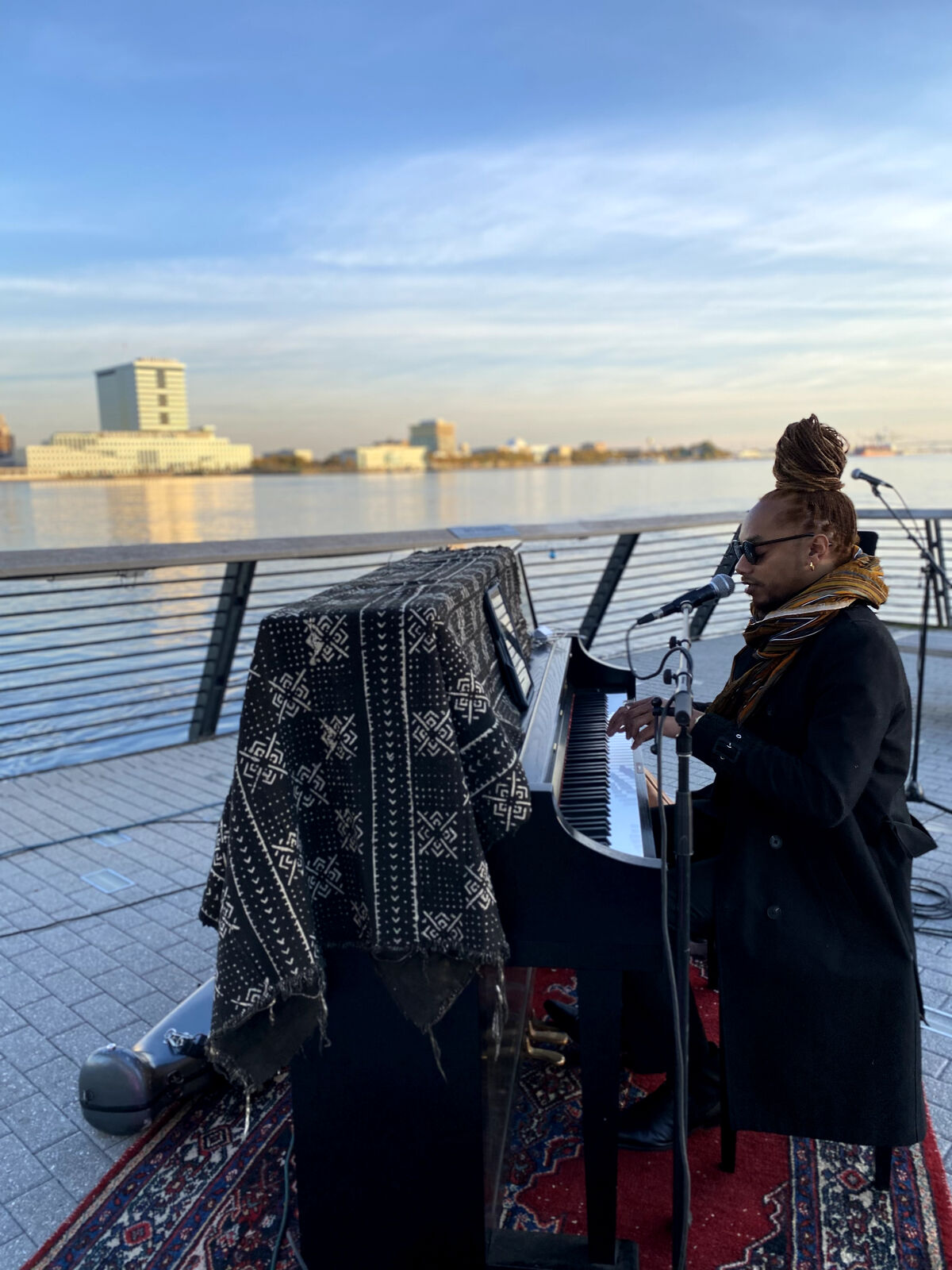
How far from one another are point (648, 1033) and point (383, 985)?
107 cm

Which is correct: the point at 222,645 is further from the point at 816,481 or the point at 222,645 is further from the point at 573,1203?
the point at 816,481

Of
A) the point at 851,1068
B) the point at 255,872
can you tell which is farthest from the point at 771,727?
the point at 255,872

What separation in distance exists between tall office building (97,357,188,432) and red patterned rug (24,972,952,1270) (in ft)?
137

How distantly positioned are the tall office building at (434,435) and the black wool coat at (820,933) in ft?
160

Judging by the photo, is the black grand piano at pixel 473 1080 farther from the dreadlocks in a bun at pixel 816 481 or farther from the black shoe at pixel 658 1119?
the dreadlocks in a bun at pixel 816 481

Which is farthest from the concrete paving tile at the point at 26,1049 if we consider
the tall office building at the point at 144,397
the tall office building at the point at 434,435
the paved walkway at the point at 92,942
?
the tall office building at the point at 434,435

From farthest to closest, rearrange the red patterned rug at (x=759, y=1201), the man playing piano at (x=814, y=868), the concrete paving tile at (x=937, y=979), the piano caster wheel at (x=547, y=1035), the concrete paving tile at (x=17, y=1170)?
the concrete paving tile at (x=937, y=979), the piano caster wheel at (x=547, y=1035), the concrete paving tile at (x=17, y=1170), the red patterned rug at (x=759, y=1201), the man playing piano at (x=814, y=868)

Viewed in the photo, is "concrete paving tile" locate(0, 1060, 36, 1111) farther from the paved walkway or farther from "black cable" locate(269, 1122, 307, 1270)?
"black cable" locate(269, 1122, 307, 1270)

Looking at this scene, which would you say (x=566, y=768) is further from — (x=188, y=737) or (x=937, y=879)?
(x=188, y=737)

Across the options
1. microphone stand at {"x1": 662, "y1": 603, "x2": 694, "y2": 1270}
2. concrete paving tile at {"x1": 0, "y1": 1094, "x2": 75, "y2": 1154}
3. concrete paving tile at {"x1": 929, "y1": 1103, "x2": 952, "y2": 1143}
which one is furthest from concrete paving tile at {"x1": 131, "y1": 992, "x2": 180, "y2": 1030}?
concrete paving tile at {"x1": 929, "y1": 1103, "x2": 952, "y2": 1143}

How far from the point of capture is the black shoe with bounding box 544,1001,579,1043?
8.91 ft

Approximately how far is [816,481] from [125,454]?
42244 millimetres

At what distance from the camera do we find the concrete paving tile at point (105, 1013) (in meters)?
2.87

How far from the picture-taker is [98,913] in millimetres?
3674
